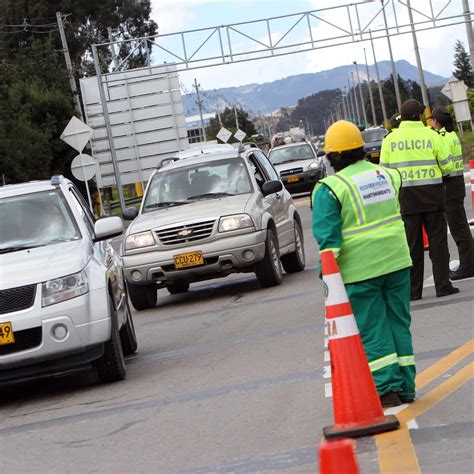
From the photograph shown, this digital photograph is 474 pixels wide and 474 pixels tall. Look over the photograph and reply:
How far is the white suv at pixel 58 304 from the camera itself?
32.0ft

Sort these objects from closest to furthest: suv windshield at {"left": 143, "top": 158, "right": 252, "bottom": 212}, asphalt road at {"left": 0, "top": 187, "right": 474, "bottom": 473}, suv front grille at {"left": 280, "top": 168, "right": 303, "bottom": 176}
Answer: asphalt road at {"left": 0, "top": 187, "right": 474, "bottom": 473}
suv windshield at {"left": 143, "top": 158, "right": 252, "bottom": 212}
suv front grille at {"left": 280, "top": 168, "right": 303, "bottom": 176}

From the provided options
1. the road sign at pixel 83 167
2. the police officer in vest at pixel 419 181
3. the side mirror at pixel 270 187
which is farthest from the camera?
the road sign at pixel 83 167

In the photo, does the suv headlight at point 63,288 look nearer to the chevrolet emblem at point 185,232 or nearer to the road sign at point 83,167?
the chevrolet emblem at point 185,232

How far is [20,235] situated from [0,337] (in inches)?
63.7

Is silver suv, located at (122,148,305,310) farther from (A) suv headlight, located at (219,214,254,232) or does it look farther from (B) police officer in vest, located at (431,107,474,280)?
(B) police officer in vest, located at (431,107,474,280)

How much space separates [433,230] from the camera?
485 inches

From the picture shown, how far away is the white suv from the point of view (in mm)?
9766

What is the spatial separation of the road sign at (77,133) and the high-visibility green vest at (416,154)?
68.6ft

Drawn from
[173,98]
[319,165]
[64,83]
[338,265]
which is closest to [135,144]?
[173,98]

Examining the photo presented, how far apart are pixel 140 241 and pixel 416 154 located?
4.35 meters

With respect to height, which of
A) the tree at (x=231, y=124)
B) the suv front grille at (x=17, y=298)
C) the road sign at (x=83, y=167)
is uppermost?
the tree at (x=231, y=124)

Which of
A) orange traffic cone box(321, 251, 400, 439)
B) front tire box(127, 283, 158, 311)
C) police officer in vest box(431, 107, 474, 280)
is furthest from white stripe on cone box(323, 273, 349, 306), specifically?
front tire box(127, 283, 158, 311)

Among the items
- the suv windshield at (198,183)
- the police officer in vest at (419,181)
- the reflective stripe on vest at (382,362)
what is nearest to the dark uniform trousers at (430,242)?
the police officer in vest at (419,181)

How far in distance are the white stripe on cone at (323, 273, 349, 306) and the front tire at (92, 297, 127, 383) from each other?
11.1 feet
